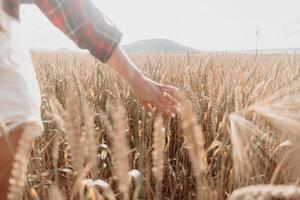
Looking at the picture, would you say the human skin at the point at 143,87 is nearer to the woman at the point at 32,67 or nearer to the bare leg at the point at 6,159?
the woman at the point at 32,67

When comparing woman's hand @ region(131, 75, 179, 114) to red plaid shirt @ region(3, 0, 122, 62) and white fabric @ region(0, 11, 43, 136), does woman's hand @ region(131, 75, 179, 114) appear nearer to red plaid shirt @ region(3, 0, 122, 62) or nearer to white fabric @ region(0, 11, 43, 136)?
red plaid shirt @ region(3, 0, 122, 62)

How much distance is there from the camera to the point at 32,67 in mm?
767

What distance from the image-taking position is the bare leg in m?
0.65

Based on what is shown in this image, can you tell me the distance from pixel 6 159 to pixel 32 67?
0.19 meters

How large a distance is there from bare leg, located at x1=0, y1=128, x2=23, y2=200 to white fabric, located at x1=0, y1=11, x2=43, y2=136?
2 centimetres

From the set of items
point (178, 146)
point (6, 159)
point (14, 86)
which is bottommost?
point (178, 146)

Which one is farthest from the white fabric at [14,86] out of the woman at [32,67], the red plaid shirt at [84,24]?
the red plaid shirt at [84,24]

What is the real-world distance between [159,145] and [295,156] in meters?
0.12

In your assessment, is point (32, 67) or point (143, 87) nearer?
point (32, 67)

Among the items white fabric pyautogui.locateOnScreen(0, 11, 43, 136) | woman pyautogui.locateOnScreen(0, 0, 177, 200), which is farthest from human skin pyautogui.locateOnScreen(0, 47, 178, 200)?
white fabric pyautogui.locateOnScreen(0, 11, 43, 136)

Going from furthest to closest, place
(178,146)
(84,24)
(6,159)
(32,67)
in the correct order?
(178,146)
(84,24)
(32,67)
(6,159)

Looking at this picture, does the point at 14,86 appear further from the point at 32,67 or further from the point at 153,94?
the point at 153,94

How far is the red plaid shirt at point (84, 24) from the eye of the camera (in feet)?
2.96

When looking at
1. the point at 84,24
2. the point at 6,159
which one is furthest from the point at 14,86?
the point at 84,24
